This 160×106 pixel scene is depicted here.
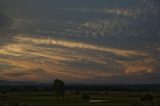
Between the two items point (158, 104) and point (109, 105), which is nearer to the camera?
point (158, 104)

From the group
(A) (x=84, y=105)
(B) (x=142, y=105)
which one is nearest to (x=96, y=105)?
(A) (x=84, y=105)

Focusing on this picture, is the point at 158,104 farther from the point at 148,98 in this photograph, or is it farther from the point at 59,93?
the point at 59,93

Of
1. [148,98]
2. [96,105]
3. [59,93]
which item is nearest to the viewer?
[96,105]

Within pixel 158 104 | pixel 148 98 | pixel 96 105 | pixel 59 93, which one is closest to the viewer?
pixel 158 104

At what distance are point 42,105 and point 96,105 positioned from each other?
9312 mm

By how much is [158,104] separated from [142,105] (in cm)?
254

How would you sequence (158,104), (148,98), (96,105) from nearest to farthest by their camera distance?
(158,104) < (96,105) < (148,98)

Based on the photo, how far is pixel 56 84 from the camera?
9381 cm

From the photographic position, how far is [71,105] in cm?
6794

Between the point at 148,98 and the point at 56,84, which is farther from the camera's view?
the point at 56,84

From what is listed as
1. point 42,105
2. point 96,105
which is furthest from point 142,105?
point 42,105

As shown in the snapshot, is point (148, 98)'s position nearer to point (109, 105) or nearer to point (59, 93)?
point (109, 105)

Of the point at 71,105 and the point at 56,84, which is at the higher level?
the point at 56,84

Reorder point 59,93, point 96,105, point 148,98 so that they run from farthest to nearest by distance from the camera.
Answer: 1. point 59,93
2. point 148,98
3. point 96,105
